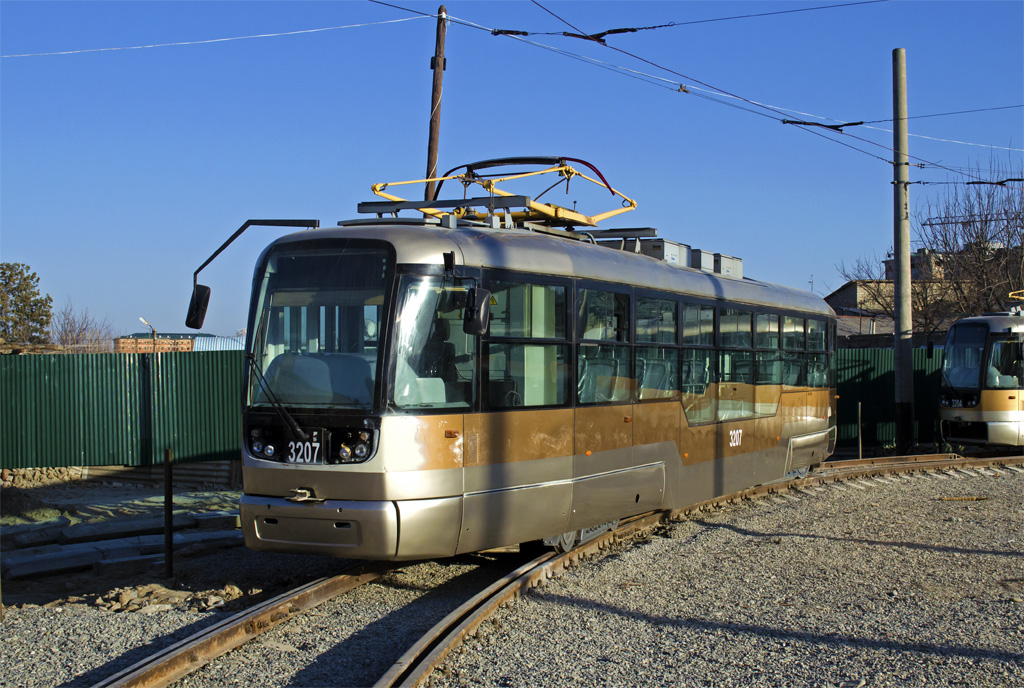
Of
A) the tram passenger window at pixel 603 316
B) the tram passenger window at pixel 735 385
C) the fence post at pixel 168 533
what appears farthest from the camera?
the tram passenger window at pixel 735 385

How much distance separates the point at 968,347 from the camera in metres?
20.6

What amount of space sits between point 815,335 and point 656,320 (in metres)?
5.48

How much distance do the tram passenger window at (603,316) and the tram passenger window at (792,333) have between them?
15.7 ft

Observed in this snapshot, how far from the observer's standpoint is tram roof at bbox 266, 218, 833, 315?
7.26 metres

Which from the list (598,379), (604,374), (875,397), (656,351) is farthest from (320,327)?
(875,397)

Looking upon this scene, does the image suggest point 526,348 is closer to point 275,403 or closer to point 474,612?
point 275,403

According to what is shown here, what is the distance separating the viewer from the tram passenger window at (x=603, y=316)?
334 inches

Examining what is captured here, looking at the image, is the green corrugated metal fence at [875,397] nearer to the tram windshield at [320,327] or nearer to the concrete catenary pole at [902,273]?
the concrete catenary pole at [902,273]

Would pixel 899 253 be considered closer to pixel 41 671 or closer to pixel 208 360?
pixel 208 360

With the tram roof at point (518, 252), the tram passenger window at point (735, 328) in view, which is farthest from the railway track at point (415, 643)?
the tram roof at point (518, 252)

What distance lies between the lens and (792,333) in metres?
13.5

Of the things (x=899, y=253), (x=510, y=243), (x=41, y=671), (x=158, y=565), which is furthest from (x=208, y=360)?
(x=899, y=253)

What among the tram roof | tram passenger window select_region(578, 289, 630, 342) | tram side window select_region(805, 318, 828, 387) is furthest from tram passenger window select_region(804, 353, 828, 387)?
tram passenger window select_region(578, 289, 630, 342)

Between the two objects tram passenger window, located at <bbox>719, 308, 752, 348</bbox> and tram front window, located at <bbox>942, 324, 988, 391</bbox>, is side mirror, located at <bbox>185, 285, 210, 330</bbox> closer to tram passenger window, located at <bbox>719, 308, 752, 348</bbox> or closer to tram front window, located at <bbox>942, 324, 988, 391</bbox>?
tram passenger window, located at <bbox>719, 308, 752, 348</bbox>
